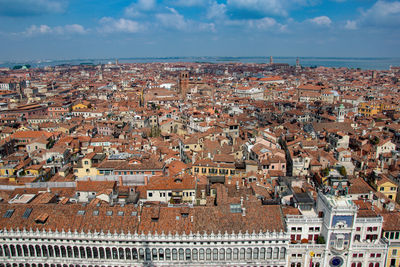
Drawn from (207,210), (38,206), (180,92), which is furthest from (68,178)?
(180,92)

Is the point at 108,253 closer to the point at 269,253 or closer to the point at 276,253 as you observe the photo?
the point at 269,253

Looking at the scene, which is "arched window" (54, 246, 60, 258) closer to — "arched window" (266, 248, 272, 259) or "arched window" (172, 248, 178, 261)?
"arched window" (172, 248, 178, 261)

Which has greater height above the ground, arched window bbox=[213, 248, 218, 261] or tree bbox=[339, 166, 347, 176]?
tree bbox=[339, 166, 347, 176]

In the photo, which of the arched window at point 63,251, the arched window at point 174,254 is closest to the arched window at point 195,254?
the arched window at point 174,254

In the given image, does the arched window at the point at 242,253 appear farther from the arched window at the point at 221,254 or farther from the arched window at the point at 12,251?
the arched window at the point at 12,251

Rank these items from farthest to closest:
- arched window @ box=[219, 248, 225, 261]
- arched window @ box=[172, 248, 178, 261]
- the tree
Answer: the tree → arched window @ box=[219, 248, 225, 261] → arched window @ box=[172, 248, 178, 261]

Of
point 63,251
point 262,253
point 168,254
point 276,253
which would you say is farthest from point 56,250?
point 276,253

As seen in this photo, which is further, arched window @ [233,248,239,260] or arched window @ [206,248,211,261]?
arched window @ [233,248,239,260]

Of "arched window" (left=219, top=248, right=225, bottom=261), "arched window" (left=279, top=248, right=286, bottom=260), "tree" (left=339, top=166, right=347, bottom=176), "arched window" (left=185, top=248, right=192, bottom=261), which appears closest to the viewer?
"arched window" (left=185, top=248, right=192, bottom=261)

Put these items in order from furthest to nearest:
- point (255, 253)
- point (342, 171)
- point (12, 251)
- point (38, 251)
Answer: point (342, 171)
point (12, 251)
point (38, 251)
point (255, 253)

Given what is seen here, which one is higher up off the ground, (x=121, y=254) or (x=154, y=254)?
(x=154, y=254)

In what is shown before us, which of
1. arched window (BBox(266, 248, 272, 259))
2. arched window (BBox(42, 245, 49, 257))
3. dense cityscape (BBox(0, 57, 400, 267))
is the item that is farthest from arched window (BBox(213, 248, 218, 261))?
arched window (BBox(42, 245, 49, 257))
